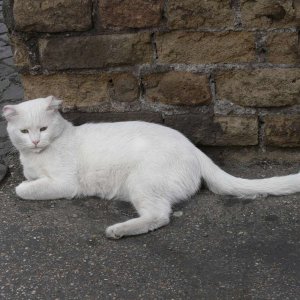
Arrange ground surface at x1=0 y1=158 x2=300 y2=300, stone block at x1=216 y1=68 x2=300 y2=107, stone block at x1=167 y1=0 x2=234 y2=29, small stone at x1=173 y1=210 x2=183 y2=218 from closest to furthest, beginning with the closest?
1. ground surface at x1=0 y1=158 x2=300 y2=300
2. small stone at x1=173 y1=210 x2=183 y2=218
3. stone block at x1=167 y1=0 x2=234 y2=29
4. stone block at x1=216 y1=68 x2=300 y2=107

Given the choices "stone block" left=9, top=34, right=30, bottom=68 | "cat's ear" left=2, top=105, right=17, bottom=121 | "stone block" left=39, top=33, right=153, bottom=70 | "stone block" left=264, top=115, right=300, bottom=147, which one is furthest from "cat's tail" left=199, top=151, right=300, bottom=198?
"stone block" left=9, top=34, right=30, bottom=68

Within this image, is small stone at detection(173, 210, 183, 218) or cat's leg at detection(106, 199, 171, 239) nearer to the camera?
cat's leg at detection(106, 199, 171, 239)

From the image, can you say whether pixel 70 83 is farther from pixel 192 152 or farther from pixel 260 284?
pixel 260 284

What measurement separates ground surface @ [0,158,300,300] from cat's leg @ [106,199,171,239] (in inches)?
1.7

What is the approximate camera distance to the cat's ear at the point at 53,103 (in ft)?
11.3

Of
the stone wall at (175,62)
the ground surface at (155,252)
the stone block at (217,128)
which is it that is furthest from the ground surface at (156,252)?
the stone wall at (175,62)

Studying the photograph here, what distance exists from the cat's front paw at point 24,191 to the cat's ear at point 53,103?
0.47 meters

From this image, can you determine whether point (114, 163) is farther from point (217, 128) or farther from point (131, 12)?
point (131, 12)

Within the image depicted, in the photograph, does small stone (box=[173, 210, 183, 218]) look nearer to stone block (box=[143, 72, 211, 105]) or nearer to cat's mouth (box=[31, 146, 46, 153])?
stone block (box=[143, 72, 211, 105])

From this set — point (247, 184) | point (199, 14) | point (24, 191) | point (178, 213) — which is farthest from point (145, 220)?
point (199, 14)

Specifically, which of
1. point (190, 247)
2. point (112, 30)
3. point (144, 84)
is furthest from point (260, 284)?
point (112, 30)

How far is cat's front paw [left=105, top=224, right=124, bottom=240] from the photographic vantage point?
9.79ft

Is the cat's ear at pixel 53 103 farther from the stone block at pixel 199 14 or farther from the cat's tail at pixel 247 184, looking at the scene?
the cat's tail at pixel 247 184

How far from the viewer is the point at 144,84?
11.9 ft
